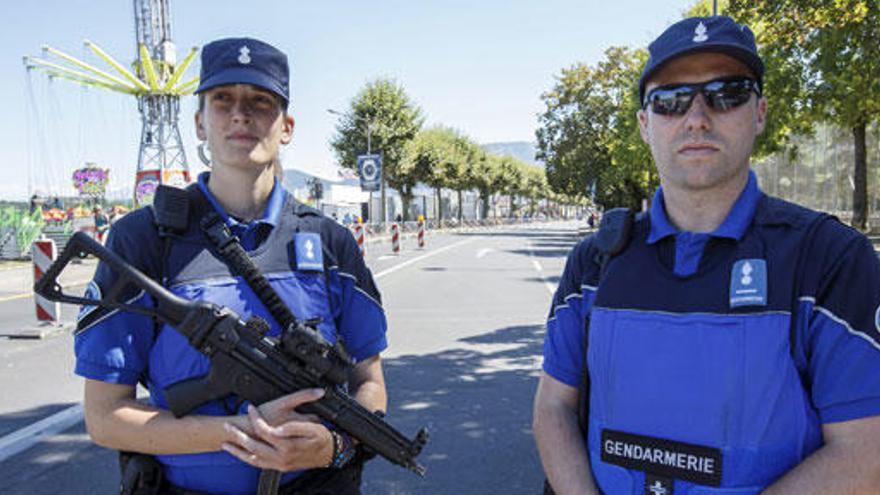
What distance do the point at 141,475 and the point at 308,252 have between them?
76 cm

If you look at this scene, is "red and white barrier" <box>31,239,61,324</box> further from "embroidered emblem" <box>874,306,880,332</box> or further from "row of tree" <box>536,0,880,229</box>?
"embroidered emblem" <box>874,306,880,332</box>

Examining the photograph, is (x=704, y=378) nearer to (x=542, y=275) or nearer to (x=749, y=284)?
(x=749, y=284)

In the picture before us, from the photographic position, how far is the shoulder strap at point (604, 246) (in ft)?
5.82

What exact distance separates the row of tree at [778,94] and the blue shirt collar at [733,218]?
3791 mm

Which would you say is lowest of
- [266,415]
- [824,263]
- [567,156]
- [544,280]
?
[544,280]

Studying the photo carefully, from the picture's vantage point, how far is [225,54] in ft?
6.57

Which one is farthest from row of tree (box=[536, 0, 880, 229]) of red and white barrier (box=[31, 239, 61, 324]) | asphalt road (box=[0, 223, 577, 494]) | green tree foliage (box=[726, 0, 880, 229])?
red and white barrier (box=[31, 239, 61, 324])

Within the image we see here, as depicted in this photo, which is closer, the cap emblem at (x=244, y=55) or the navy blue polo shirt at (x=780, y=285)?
the navy blue polo shirt at (x=780, y=285)

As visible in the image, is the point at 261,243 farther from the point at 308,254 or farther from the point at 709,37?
the point at 709,37

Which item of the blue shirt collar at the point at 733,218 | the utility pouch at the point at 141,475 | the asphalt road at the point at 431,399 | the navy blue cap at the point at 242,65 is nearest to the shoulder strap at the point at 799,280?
the blue shirt collar at the point at 733,218

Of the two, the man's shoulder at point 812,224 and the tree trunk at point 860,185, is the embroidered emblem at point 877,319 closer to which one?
the man's shoulder at point 812,224

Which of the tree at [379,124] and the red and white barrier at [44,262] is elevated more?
the tree at [379,124]

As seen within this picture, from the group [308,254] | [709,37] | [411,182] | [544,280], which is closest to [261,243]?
[308,254]

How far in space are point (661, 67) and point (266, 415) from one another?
1388mm
